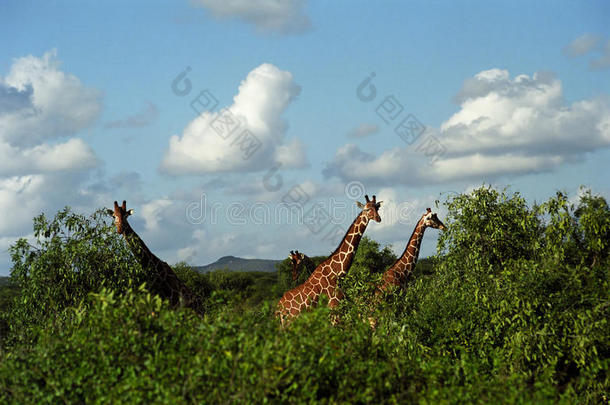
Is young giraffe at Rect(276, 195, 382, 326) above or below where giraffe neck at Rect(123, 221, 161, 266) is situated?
below

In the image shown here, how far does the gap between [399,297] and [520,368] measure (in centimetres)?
583

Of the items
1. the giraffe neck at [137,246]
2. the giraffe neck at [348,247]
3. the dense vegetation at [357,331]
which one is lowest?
the dense vegetation at [357,331]

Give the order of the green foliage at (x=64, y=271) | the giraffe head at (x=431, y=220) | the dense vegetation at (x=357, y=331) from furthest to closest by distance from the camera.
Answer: the giraffe head at (x=431, y=220)
the green foliage at (x=64, y=271)
the dense vegetation at (x=357, y=331)

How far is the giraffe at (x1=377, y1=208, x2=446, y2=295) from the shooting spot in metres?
25.1

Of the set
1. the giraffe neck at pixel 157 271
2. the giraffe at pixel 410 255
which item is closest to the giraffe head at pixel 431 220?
the giraffe at pixel 410 255

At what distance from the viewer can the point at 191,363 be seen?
933 cm

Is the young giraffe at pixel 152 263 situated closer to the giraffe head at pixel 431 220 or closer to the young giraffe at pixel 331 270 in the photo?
the young giraffe at pixel 331 270

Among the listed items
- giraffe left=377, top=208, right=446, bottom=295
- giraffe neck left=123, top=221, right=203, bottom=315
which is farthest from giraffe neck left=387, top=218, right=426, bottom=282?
giraffe neck left=123, top=221, right=203, bottom=315

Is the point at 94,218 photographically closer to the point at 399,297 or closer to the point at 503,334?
the point at 399,297

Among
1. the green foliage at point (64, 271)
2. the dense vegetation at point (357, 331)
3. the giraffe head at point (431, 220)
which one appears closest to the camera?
the dense vegetation at point (357, 331)

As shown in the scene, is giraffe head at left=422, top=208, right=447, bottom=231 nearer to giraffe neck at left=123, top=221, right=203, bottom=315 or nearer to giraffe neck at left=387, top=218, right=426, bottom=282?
giraffe neck at left=387, top=218, right=426, bottom=282

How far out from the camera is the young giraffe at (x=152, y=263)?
65.4ft

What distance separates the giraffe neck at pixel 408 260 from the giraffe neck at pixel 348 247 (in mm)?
3008

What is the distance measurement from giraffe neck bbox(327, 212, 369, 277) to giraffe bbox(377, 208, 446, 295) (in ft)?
7.41
